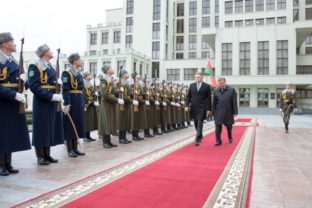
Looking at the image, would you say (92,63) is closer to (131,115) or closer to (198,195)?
(131,115)

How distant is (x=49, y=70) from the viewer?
5.27m

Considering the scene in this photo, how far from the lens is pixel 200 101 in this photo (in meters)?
7.99

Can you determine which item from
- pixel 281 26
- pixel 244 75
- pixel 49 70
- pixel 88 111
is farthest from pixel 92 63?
pixel 49 70

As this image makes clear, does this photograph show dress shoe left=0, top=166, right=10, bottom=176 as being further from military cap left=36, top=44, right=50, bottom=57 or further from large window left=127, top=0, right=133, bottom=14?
large window left=127, top=0, right=133, bottom=14

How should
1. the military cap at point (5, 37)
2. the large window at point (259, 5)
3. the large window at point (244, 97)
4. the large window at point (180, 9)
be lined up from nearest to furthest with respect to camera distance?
the military cap at point (5, 37) < the large window at point (244, 97) < the large window at point (259, 5) < the large window at point (180, 9)

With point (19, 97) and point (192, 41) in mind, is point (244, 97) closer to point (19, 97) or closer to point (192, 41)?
point (192, 41)

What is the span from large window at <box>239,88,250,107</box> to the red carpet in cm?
3833

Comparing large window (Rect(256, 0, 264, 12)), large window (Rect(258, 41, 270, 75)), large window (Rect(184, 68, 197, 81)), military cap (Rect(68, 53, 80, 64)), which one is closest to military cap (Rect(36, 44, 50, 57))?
military cap (Rect(68, 53, 80, 64))

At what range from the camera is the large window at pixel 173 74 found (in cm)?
5043

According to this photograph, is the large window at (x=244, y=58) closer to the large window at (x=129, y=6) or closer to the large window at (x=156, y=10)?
the large window at (x=156, y=10)

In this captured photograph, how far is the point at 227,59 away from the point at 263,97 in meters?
7.17

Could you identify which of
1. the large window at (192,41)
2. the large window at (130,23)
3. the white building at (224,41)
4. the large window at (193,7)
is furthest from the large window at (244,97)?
the large window at (130,23)

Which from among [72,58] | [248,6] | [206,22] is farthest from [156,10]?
[72,58]

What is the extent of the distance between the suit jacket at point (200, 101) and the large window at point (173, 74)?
138 feet
